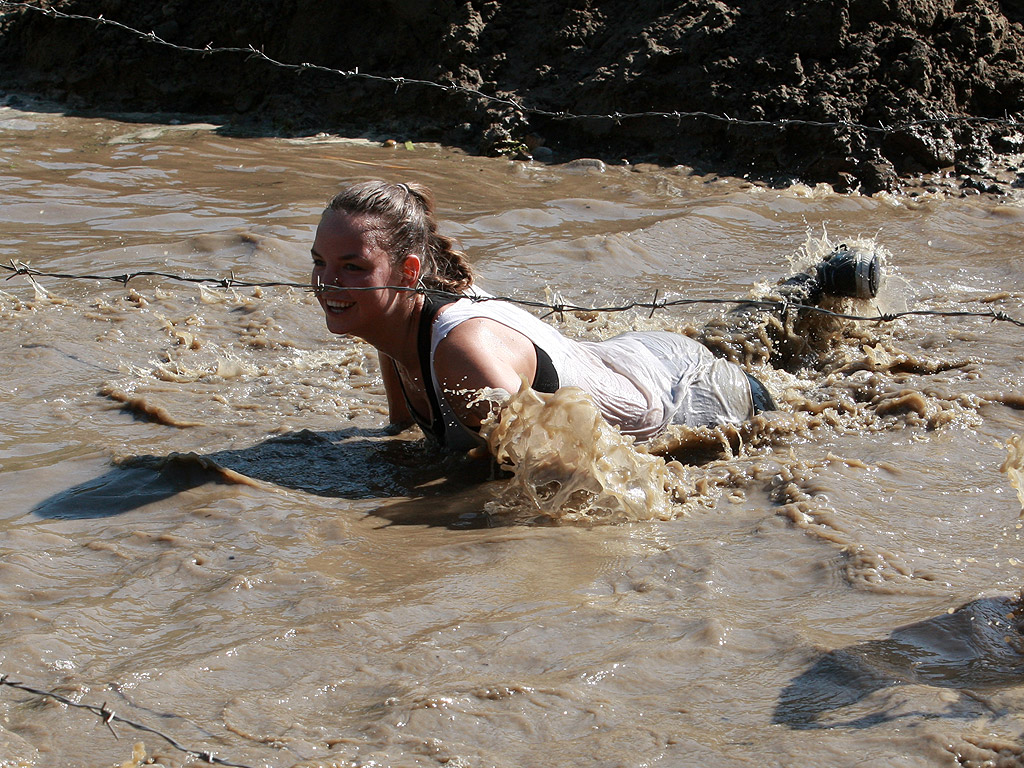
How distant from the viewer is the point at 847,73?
955 centimetres

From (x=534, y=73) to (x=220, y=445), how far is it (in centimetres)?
705

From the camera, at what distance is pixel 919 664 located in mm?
2490

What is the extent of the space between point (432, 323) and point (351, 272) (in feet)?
1.12

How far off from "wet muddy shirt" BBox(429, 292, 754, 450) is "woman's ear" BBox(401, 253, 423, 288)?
174mm

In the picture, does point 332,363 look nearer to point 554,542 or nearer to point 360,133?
point 554,542

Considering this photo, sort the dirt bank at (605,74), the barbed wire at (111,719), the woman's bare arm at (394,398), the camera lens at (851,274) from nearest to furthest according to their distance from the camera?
the barbed wire at (111,719), the woman's bare arm at (394,398), the camera lens at (851,274), the dirt bank at (605,74)

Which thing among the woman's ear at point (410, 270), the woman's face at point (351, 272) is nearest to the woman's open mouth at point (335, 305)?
the woman's face at point (351, 272)

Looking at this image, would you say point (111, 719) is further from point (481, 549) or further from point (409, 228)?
point (409, 228)

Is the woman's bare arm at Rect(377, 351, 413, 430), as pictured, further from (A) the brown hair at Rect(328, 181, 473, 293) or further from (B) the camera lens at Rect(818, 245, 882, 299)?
(B) the camera lens at Rect(818, 245, 882, 299)

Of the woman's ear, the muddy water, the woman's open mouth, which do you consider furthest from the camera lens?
the woman's open mouth

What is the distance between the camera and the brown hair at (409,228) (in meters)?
3.79

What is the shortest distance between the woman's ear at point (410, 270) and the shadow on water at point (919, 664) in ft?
6.66

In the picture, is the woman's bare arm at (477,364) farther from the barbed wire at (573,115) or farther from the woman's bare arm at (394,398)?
the barbed wire at (573,115)

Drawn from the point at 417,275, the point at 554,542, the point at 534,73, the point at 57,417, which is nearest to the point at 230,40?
the point at 534,73
